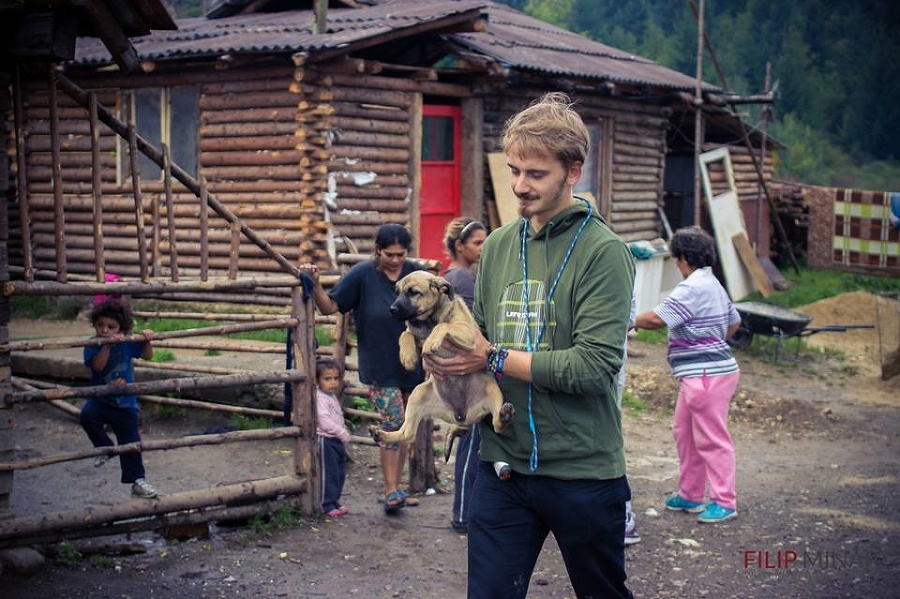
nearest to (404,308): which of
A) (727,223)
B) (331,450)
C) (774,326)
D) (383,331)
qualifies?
(383,331)

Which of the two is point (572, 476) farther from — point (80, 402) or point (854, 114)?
point (854, 114)

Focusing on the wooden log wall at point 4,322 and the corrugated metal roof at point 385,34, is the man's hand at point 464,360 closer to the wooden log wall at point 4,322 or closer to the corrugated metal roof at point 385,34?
the wooden log wall at point 4,322

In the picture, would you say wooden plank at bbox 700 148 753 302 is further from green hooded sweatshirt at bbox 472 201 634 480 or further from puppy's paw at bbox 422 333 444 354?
green hooded sweatshirt at bbox 472 201 634 480

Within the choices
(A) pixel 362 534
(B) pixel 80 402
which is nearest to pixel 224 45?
(B) pixel 80 402

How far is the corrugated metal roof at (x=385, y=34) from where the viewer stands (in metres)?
11.4

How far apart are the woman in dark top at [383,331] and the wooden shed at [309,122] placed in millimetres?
4539

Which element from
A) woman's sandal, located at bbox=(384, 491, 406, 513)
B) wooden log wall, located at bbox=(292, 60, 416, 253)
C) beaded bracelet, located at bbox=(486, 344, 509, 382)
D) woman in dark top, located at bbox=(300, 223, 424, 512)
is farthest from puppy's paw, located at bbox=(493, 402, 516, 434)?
wooden log wall, located at bbox=(292, 60, 416, 253)

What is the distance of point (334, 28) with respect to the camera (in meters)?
12.3

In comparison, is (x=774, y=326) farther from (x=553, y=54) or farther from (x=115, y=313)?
(x=115, y=313)

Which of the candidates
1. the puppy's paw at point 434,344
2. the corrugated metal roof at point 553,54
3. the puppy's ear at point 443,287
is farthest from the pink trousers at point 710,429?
the corrugated metal roof at point 553,54

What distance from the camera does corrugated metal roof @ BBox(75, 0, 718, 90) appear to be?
11.4 m

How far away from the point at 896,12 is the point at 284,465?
36578mm

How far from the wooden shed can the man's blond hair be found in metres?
7.97

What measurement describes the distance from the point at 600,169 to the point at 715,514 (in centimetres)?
994
